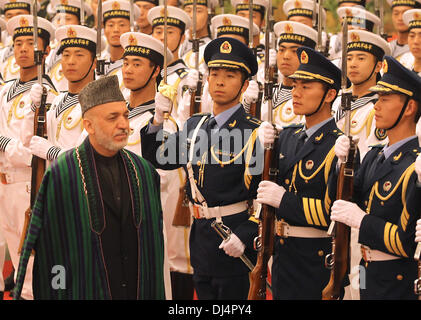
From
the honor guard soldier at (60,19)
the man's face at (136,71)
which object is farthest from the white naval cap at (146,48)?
the honor guard soldier at (60,19)

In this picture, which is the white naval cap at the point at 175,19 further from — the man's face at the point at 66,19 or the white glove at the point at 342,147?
the white glove at the point at 342,147

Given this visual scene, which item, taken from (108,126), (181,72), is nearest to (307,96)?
(108,126)

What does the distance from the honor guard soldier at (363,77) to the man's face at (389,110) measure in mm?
2134

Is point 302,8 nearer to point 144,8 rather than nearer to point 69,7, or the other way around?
point 144,8

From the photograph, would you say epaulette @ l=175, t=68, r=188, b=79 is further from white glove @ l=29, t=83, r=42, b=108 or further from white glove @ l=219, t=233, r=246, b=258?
white glove @ l=219, t=233, r=246, b=258

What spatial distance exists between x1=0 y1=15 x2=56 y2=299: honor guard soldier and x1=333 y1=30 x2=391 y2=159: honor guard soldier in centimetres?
305

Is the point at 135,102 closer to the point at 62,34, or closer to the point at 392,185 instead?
the point at 62,34

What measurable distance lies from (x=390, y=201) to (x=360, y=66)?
9.13ft

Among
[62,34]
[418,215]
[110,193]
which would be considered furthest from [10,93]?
[418,215]

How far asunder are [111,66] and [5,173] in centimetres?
243

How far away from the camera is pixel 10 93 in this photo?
9094 mm

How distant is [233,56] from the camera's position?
271 inches

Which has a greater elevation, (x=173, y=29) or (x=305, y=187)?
(x=173, y=29)

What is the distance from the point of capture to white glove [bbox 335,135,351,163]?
591cm
